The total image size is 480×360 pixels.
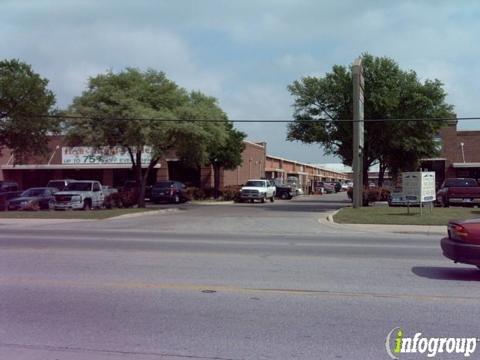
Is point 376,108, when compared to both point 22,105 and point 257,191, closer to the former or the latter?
point 257,191

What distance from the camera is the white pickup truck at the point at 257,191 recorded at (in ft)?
147

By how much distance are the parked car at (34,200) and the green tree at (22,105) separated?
2.74 metres

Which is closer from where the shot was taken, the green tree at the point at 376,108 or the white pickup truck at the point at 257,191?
the green tree at the point at 376,108

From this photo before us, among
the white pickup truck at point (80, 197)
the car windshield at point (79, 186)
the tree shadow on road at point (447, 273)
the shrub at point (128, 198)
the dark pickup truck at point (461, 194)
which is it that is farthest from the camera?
the shrub at point (128, 198)

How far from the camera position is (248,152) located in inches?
2354

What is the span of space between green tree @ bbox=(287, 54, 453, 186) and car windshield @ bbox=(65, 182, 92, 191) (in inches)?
538

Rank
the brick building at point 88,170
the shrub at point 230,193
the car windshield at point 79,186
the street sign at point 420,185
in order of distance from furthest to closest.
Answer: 1. the brick building at point 88,170
2. the shrub at point 230,193
3. the car windshield at point 79,186
4. the street sign at point 420,185

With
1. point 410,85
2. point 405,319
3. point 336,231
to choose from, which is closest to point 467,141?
point 410,85

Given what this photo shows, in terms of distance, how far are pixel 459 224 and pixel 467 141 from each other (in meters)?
46.3

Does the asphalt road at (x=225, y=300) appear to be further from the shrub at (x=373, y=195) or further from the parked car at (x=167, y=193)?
the parked car at (x=167, y=193)

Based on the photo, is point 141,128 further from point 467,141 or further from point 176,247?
point 467,141

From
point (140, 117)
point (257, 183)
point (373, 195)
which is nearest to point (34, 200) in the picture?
point (140, 117)

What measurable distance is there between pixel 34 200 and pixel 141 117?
25.6 ft

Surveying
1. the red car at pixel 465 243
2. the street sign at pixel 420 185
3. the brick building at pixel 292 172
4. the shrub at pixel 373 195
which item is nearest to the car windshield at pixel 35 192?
the shrub at pixel 373 195
